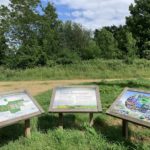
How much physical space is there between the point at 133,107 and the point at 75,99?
1.15m

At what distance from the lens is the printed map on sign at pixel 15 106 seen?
17.8ft

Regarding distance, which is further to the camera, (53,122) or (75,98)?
(53,122)

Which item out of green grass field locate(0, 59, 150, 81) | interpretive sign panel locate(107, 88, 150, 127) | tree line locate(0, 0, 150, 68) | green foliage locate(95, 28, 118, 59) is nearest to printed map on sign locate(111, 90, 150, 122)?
interpretive sign panel locate(107, 88, 150, 127)

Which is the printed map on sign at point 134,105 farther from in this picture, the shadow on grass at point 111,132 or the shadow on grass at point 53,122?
the shadow on grass at point 53,122

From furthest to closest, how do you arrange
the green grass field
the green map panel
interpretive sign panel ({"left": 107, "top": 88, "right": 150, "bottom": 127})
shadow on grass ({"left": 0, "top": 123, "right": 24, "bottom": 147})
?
the green grass field < shadow on grass ({"left": 0, "top": 123, "right": 24, "bottom": 147}) < the green map panel < interpretive sign panel ({"left": 107, "top": 88, "right": 150, "bottom": 127})

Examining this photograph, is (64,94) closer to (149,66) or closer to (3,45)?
(149,66)

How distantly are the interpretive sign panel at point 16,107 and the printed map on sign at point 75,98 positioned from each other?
0.46m

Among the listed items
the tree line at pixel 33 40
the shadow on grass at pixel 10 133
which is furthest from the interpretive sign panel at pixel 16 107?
the tree line at pixel 33 40

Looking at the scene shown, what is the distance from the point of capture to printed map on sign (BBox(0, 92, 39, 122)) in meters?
5.42

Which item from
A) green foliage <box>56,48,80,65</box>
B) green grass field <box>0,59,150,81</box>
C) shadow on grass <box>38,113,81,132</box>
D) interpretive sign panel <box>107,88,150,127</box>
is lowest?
green grass field <box>0,59,150,81</box>

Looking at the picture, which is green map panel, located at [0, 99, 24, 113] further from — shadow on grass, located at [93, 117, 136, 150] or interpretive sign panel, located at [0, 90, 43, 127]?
shadow on grass, located at [93, 117, 136, 150]

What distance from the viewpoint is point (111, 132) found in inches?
245

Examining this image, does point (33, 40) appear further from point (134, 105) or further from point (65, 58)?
point (134, 105)

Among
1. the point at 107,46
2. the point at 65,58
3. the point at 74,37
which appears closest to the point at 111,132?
the point at 65,58
